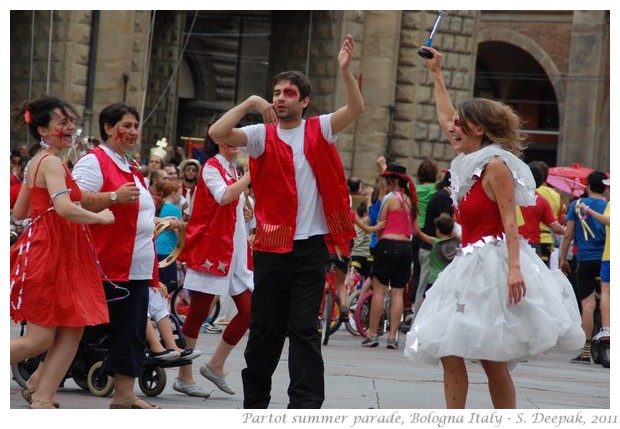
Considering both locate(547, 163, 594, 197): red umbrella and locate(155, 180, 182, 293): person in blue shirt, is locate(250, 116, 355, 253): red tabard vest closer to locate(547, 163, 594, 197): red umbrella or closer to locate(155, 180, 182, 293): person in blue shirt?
locate(155, 180, 182, 293): person in blue shirt

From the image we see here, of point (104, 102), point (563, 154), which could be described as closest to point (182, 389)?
point (104, 102)

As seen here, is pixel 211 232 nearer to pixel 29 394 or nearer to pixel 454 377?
pixel 29 394

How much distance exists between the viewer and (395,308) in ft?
50.7

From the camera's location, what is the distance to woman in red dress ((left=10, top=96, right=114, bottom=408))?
8.27 m

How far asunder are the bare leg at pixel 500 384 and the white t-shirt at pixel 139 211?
90.2 inches

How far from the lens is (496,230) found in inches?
309

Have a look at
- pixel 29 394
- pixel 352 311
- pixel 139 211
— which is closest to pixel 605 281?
pixel 352 311

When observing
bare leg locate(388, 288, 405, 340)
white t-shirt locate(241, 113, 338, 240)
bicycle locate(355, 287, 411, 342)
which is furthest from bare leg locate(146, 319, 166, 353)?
bicycle locate(355, 287, 411, 342)

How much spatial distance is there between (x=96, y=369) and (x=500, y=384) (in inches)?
124

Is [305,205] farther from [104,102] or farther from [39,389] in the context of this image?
[104,102]

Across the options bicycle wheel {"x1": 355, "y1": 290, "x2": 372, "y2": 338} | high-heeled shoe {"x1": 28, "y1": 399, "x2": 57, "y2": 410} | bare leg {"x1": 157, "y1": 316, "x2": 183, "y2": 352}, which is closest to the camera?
high-heeled shoe {"x1": 28, "y1": 399, "x2": 57, "y2": 410}

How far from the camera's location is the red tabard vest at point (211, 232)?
34.5 feet

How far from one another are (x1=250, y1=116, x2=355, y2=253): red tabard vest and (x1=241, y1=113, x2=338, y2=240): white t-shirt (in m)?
0.03
